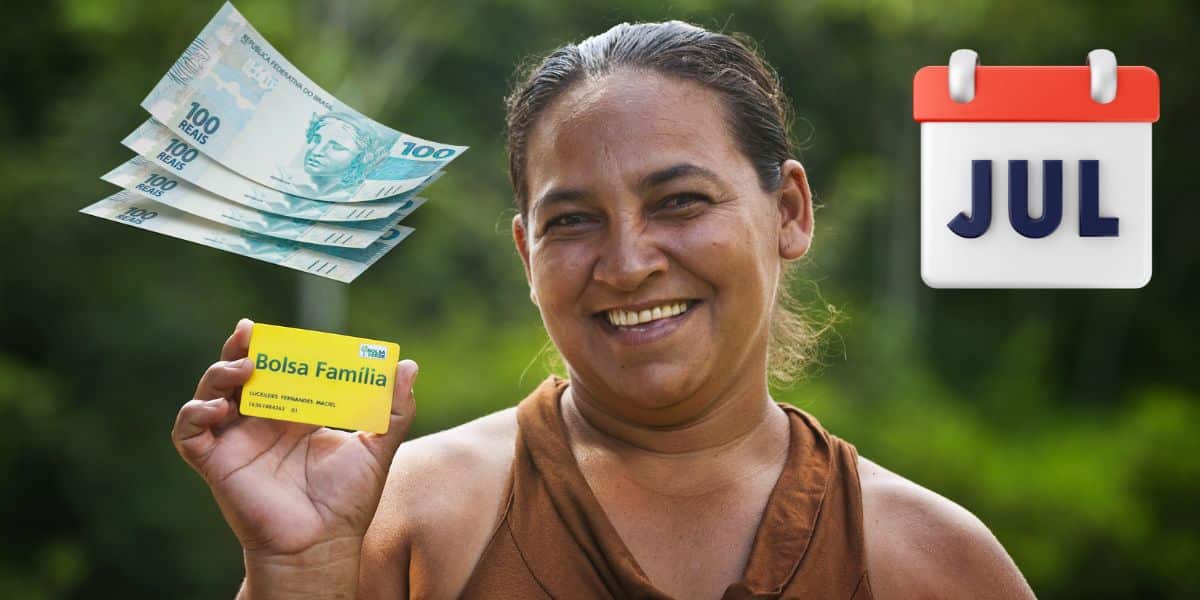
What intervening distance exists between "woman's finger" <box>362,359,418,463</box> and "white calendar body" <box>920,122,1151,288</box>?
3.08 ft

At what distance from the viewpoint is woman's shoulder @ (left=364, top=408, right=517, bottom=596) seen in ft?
7.25

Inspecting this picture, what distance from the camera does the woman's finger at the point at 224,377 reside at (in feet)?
6.83

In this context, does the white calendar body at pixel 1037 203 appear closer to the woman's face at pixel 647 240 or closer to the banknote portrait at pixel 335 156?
the woman's face at pixel 647 240

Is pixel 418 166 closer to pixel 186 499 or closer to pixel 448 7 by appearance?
pixel 186 499

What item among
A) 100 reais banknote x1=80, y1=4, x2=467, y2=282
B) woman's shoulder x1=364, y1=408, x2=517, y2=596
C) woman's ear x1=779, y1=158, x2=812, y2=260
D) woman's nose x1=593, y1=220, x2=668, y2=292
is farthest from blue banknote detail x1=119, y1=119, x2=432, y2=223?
woman's ear x1=779, y1=158, x2=812, y2=260

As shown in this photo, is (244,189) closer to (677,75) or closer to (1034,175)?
(677,75)

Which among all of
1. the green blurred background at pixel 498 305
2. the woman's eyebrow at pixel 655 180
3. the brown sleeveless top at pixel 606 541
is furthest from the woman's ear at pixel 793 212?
the green blurred background at pixel 498 305

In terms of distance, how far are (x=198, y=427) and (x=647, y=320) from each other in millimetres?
695

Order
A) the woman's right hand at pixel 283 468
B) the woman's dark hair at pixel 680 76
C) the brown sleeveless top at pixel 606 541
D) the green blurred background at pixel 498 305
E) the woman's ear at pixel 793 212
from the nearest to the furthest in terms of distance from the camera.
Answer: the woman's right hand at pixel 283 468, the brown sleeveless top at pixel 606 541, the woman's dark hair at pixel 680 76, the woman's ear at pixel 793 212, the green blurred background at pixel 498 305

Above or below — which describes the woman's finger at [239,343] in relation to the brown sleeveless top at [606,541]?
above

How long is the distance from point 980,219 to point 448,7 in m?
9.49

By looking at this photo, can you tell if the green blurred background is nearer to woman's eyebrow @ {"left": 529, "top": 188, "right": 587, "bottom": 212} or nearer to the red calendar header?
the red calendar header

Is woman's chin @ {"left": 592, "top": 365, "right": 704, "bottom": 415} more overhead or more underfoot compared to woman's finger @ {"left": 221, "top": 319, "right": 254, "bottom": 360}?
more underfoot

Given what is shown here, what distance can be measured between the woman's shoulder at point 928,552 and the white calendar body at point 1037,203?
431mm
